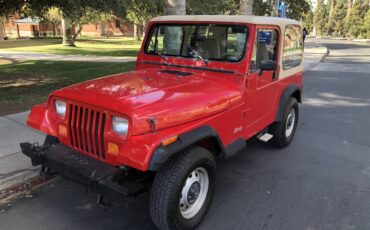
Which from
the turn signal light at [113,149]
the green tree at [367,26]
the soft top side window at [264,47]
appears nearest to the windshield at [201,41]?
the soft top side window at [264,47]

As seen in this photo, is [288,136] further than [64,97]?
Yes

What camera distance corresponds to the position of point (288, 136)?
566 centimetres

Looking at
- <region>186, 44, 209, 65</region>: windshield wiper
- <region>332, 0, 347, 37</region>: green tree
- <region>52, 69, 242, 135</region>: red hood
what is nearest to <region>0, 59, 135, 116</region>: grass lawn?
<region>52, 69, 242, 135</region>: red hood

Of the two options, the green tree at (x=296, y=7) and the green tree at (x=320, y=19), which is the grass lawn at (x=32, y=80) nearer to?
the green tree at (x=296, y=7)

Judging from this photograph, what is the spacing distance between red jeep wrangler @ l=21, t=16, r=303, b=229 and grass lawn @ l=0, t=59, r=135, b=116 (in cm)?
373

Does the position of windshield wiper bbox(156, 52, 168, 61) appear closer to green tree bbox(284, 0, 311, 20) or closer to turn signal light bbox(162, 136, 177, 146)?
turn signal light bbox(162, 136, 177, 146)

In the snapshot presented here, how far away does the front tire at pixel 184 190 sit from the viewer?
293 cm

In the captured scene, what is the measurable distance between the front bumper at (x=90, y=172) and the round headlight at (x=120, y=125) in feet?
1.01

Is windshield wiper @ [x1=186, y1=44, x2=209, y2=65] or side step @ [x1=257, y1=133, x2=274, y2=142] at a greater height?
windshield wiper @ [x1=186, y1=44, x2=209, y2=65]

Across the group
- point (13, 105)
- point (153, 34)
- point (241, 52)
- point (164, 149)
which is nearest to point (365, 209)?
point (241, 52)

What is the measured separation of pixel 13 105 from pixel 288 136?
17.2 feet

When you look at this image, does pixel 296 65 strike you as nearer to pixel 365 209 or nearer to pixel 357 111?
pixel 365 209

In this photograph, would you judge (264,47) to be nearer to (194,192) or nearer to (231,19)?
(231,19)

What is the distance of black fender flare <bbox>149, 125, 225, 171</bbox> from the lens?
2759 millimetres
